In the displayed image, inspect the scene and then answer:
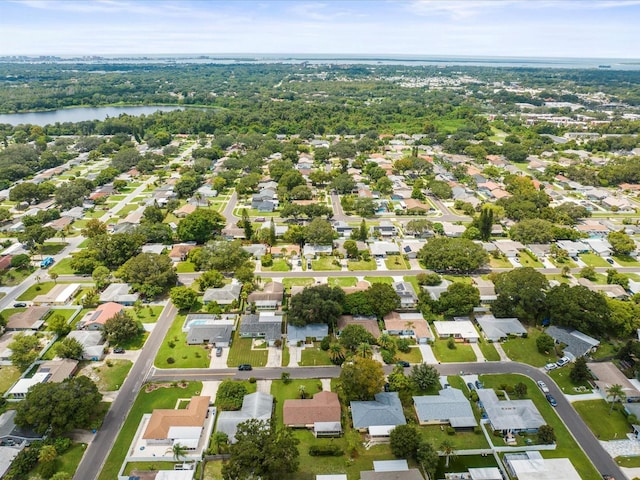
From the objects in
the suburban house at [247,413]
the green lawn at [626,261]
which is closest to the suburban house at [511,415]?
the suburban house at [247,413]

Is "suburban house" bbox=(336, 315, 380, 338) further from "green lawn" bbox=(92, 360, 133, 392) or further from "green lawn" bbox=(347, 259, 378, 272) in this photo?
"green lawn" bbox=(92, 360, 133, 392)

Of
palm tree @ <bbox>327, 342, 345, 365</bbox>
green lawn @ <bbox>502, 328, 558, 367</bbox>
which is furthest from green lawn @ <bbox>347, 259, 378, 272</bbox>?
green lawn @ <bbox>502, 328, 558, 367</bbox>

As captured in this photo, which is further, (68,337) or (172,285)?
(172,285)

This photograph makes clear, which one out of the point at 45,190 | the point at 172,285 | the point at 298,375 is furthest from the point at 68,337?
the point at 45,190

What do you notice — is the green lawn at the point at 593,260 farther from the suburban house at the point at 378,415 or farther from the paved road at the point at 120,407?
the paved road at the point at 120,407

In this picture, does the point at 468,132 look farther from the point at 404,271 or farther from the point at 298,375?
the point at 298,375

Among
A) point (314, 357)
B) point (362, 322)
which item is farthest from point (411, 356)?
point (314, 357)

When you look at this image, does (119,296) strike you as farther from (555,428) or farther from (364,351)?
(555,428)
